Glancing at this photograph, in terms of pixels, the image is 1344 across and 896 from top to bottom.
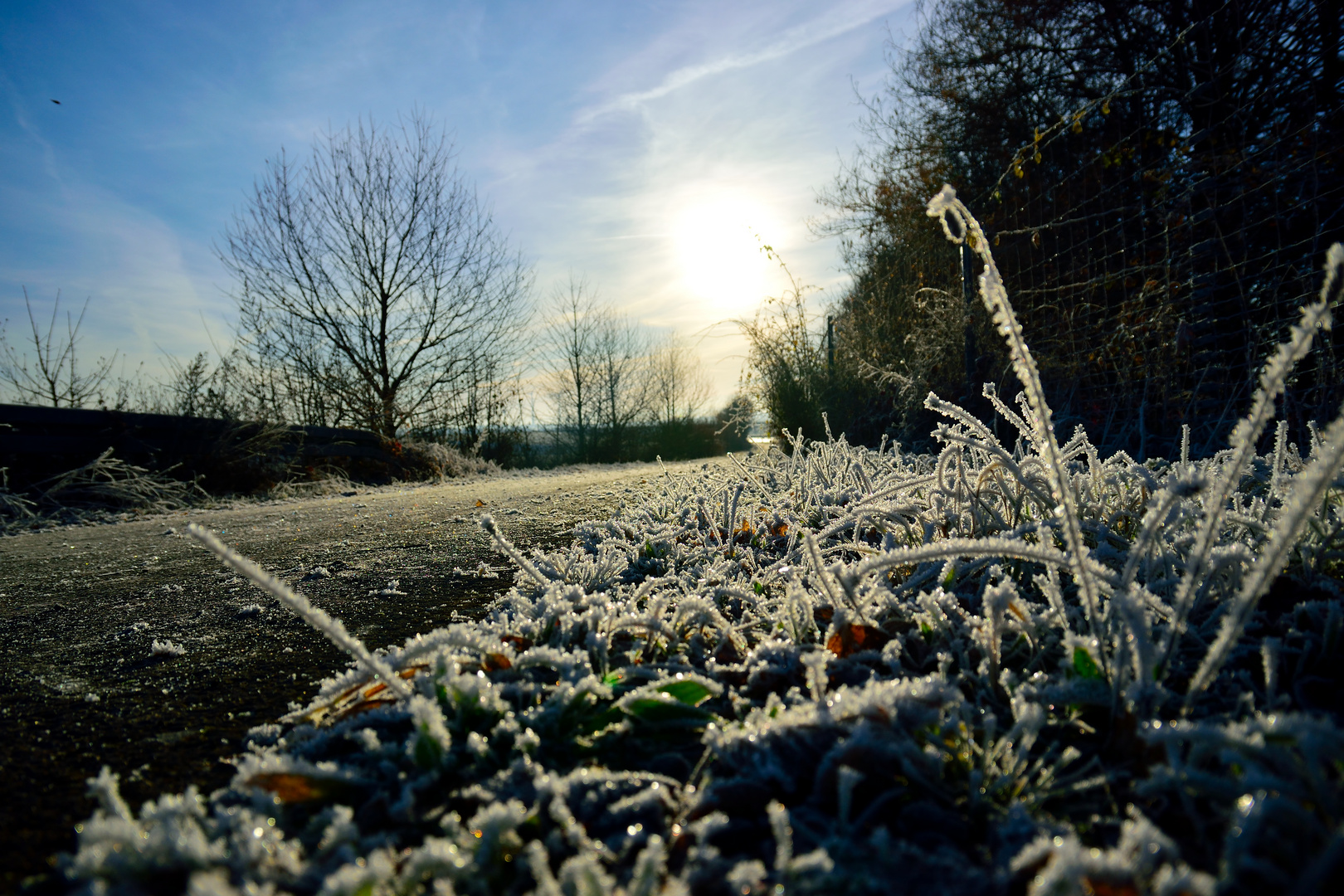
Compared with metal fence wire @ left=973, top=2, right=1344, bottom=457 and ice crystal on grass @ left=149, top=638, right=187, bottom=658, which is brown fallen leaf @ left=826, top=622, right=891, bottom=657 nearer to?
Result: ice crystal on grass @ left=149, top=638, right=187, bottom=658

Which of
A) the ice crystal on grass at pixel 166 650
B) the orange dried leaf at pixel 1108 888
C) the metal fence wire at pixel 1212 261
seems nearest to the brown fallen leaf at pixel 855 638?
the orange dried leaf at pixel 1108 888

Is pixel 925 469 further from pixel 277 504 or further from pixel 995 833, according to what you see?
pixel 277 504

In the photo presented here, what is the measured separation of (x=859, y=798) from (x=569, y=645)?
51cm

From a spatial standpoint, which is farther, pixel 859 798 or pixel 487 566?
pixel 487 566

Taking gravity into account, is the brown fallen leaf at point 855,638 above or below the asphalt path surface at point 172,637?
above

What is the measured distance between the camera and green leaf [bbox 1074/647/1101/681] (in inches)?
27.6

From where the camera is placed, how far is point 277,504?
4766mm

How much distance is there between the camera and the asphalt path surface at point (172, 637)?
70 cm

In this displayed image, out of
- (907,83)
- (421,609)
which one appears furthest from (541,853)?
(907,83)

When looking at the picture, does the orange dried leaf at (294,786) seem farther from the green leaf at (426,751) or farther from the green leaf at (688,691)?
the green leaf at (688,691)

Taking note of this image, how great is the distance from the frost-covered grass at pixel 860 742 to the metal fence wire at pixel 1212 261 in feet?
6.93

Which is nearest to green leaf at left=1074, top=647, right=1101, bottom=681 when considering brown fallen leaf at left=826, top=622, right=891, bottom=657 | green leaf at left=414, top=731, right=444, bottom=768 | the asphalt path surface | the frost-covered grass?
the frost-covered grass

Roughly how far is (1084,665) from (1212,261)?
129 inches

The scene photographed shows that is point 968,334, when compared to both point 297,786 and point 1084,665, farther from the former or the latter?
point 297,786
